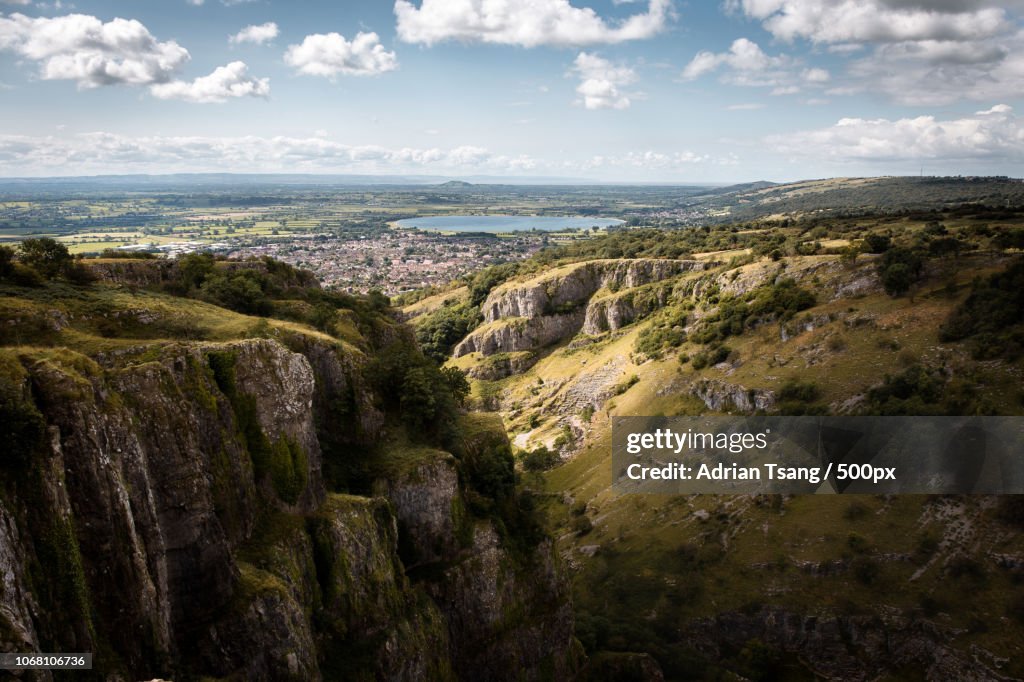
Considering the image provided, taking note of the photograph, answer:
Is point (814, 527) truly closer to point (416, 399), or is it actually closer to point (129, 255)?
point (416, 399)

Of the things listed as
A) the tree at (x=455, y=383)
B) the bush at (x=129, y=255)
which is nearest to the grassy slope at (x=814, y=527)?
the tree at (x=455, y=383)

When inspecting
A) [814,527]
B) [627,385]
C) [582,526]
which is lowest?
[582,526]

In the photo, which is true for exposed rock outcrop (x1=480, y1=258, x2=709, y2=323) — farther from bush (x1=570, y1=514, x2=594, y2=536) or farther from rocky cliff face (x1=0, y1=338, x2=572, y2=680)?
rocky cliff face (x1=0, y1=338, x2=572, y2=680)

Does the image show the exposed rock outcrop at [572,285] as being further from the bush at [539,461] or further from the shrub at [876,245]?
the bush at [539,461]

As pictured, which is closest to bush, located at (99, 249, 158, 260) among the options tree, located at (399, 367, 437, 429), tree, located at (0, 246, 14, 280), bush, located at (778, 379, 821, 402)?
tree, located at (0, 246, 14, 280)

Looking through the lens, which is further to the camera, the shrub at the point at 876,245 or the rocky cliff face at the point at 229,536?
the shrub at the point at 876,245
